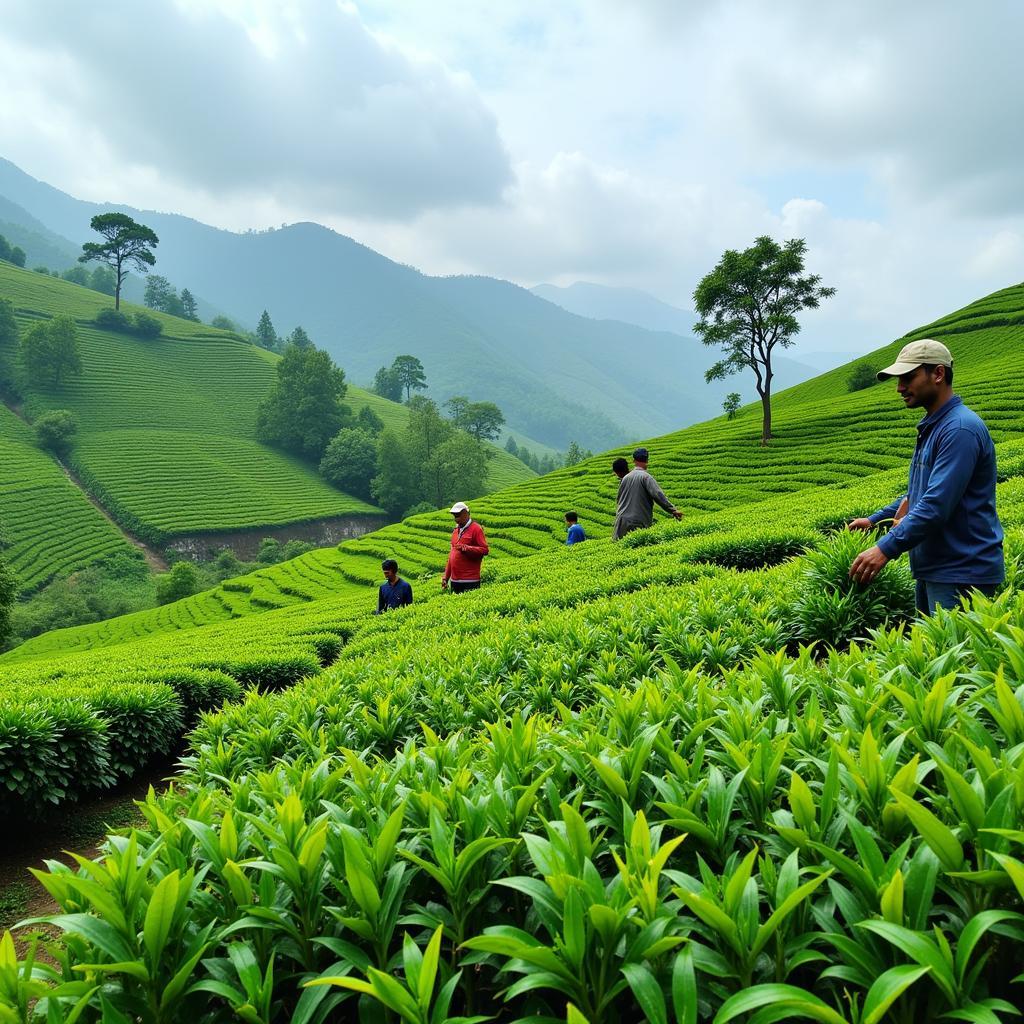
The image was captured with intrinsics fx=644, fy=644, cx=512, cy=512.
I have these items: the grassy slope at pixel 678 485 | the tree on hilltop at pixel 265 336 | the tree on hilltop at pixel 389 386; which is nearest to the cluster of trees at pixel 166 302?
the tree on hilltop at pixel 265 336

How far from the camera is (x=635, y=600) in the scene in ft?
21.7

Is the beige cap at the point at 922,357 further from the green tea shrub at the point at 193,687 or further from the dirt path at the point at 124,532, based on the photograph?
the dirt path at the point at 124,532

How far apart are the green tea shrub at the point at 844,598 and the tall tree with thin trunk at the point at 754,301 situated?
2813 centimetres

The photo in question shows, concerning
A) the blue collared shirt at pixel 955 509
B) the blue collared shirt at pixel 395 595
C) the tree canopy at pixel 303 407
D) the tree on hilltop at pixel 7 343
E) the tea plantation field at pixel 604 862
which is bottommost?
the tea plantation field at pixel 604 862

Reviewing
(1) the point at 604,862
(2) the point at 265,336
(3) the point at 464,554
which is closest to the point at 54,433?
(2) the point at 265,336

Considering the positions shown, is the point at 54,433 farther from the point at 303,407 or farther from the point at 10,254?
the point at 10,254

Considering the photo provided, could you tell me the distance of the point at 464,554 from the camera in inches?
454

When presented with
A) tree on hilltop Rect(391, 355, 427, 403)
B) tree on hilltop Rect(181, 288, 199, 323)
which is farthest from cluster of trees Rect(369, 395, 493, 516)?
tree on hilltop Rect(181, 288, 199, 323)

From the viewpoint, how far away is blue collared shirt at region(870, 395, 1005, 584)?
3.91 meters

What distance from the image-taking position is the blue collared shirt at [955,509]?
3.91 meters

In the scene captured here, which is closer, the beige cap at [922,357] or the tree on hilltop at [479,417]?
the beige cap at [922,357]

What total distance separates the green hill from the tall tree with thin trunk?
52142mm

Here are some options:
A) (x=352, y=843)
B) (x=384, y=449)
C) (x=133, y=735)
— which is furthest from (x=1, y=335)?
(x=352, y=843)

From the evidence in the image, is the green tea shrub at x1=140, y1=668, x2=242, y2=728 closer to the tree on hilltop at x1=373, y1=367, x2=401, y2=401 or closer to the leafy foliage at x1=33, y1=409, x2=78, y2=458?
the leafy foliage at x1=33, y1=409, x2=78, y2=458
